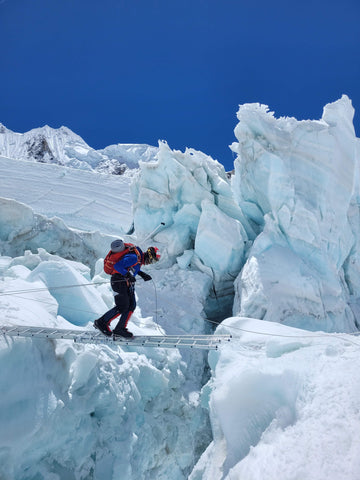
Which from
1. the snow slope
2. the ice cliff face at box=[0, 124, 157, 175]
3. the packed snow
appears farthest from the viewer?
the ice cliff face at box=[0, 124, 157, 175]

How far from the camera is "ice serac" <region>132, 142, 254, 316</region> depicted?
8.49 m

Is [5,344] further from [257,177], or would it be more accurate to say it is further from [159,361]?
[257,177]

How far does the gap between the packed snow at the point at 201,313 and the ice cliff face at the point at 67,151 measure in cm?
2517

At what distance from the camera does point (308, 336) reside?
3424 mm

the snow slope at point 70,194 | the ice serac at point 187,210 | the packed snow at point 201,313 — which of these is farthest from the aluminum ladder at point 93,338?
the snow slope at point 70,194

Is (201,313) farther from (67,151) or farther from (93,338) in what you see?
(67,151)

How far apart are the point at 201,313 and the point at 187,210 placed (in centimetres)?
289

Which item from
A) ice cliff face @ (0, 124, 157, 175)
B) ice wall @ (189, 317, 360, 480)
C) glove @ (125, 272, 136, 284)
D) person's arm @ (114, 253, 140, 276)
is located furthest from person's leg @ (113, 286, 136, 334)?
ice cliff face @ (0, 124, 157, 175)

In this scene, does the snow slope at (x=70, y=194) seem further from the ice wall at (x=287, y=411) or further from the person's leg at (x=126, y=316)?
the ice wall at (x=287, y=411)

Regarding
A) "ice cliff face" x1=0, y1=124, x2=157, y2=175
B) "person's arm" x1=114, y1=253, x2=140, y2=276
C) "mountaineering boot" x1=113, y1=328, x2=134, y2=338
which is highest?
"ice cliff face" x1=0, y1=124, x2=157, y2=175

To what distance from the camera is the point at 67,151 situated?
41438 millimetres

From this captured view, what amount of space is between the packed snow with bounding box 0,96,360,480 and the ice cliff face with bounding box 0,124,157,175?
25.2 m

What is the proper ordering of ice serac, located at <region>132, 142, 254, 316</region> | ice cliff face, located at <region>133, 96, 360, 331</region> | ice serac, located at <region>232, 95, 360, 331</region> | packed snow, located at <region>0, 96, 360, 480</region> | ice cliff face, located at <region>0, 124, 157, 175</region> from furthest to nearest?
ice cliff face, located at <region>0, 124, 157, 175</region>, ice serac, located at <region>132, 142, 254, 316</region>, ice cliff face, located at <region>133, 96, 360, 331</region>, ice serac, located at <region>232, 95, 360, 331</region>, packed snow, located at <region>0, 96, 360, 480</region>

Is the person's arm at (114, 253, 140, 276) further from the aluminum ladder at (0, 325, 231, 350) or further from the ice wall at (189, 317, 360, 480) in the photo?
the ice wall at (189, 317, 360, 480)
